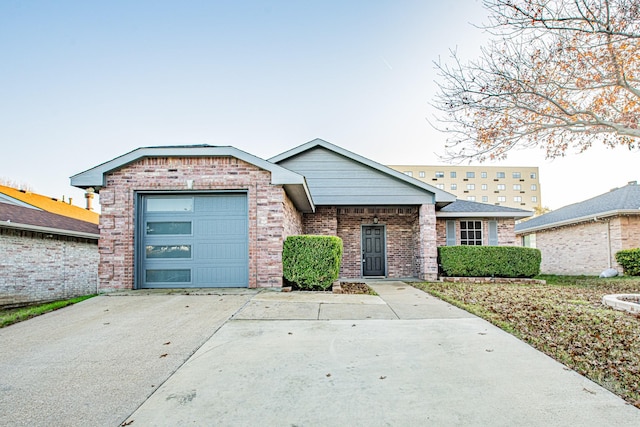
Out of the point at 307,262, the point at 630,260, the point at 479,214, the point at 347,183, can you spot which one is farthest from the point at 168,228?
the point at 630,260

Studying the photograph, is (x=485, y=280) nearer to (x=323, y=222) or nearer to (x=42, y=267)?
(x=323, y=222)

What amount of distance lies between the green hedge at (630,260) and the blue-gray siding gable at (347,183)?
8167mm

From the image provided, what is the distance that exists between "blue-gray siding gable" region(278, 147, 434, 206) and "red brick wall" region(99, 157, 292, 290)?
429cm

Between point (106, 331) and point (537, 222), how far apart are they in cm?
2107

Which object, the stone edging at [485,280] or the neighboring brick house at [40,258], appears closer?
the neighboring brick house at [40,258]

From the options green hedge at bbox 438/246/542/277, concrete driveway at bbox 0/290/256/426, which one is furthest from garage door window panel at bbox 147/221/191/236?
green hedge at bbox 438/246/542/277

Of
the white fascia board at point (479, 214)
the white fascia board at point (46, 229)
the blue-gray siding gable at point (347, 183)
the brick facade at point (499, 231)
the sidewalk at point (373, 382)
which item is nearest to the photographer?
the sidewalk at point (373, 382)

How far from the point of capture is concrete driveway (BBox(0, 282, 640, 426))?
102 inches

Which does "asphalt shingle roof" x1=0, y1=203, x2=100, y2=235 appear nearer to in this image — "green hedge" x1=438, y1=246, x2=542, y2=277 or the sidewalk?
the sidewalk

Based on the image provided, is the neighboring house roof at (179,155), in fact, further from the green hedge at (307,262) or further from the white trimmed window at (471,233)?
the white trimmed window at (471,233)

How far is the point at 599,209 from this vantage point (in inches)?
581

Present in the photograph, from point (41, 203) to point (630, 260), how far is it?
25223 millimetres

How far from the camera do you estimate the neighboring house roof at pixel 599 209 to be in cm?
1359

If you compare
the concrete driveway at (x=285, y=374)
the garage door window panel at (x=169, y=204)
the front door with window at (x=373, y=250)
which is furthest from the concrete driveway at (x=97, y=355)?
the front door with window at (x=373, y=250)
